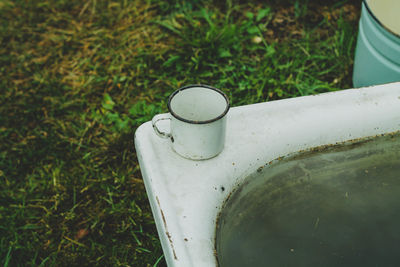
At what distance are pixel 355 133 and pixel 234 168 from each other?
43 centimetres

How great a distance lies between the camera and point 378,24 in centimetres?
146

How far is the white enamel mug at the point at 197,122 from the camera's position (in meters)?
1.02

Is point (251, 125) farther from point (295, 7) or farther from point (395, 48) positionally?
point (295, 7)

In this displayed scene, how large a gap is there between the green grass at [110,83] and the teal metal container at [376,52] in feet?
0.83

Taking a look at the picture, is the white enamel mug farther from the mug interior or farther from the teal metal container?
the teal metal container

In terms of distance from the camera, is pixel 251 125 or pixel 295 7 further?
pixel 295 7

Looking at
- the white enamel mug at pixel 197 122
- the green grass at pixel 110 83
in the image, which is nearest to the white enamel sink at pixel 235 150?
the white enamel mug at pixel 197 122

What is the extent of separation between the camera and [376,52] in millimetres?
1573

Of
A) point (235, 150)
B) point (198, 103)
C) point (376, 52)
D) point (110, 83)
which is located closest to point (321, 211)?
point (235, 150)

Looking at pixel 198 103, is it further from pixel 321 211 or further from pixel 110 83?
pixel 110 83

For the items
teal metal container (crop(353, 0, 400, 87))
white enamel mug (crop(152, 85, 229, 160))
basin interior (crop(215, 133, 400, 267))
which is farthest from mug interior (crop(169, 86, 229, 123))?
teal metal container (crop(353, 0, 400, 87))

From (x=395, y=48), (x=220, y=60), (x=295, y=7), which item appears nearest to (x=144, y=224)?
(x=220, y=60)

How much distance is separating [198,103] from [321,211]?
0.52 meters

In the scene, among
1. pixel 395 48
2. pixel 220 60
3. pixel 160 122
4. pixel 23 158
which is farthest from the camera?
pixel 220 60
